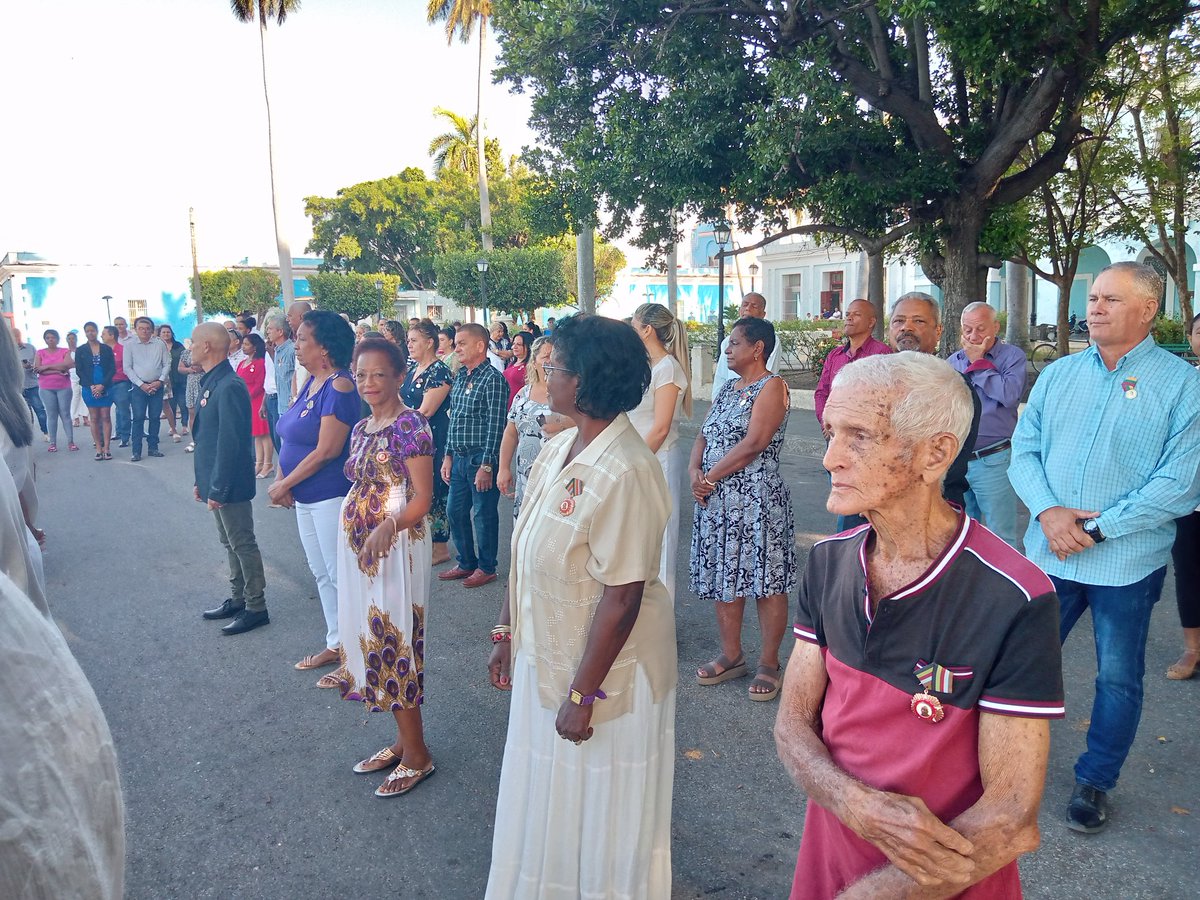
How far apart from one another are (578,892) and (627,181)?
33.9ft

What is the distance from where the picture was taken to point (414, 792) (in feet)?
11.5

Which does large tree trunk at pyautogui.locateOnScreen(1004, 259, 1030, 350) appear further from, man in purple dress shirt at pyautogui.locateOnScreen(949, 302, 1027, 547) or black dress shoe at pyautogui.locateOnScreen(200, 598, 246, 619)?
black dress shoe at pyautogui.locateOnScreen(200, 598, 246, 619)

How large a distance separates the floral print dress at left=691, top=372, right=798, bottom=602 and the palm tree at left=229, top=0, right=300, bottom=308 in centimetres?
2576

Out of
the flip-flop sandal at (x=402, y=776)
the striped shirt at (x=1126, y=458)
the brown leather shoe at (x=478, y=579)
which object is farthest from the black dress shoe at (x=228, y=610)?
the striped shirt at (x=1126, y=458)

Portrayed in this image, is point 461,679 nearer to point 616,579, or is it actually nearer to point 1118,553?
point 616,579

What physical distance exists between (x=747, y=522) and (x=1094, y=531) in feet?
5.41

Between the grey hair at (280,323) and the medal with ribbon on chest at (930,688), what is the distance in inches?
344

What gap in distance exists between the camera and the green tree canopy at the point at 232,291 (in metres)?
52.3

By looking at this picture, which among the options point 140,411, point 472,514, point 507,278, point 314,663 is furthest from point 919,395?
point 507,278

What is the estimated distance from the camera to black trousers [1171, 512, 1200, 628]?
4301 mm

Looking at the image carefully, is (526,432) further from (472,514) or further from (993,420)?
(993,420)

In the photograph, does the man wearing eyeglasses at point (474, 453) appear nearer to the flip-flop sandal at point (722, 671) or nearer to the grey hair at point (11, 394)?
the flip-flop sandal at point (722, 671)

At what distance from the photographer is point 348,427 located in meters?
4.45

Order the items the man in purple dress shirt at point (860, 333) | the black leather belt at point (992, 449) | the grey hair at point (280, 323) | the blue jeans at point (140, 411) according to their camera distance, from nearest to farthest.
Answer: the black leather belt at point (992, 449) → the man in purple dress shirt at point (860, 333) → the grey hair at point (280, 323) → the blue jeans at point (140, 411)
